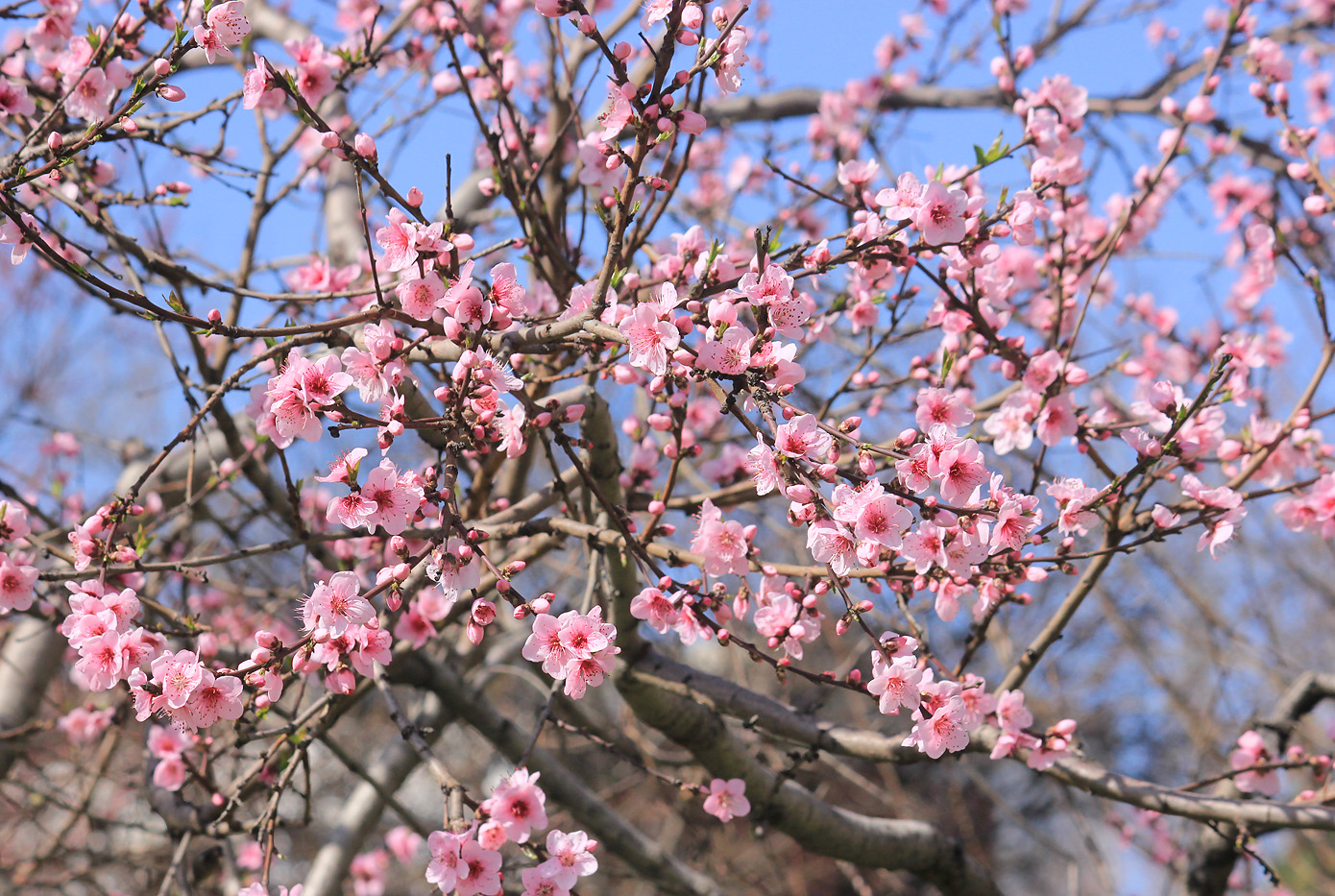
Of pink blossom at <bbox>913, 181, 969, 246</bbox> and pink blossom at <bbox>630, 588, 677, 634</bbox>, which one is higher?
pink blossom at <bbox>913, 181, 969, 246</bbox>

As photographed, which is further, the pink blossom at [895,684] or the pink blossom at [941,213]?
the pink blossom at [941,213]

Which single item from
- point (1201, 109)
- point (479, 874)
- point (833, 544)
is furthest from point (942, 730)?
point (1201, 109)

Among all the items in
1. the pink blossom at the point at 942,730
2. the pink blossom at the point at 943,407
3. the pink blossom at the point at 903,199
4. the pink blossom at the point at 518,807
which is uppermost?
the pink blossom at the point at 903,199

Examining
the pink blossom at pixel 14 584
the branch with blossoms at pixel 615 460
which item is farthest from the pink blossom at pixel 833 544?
the pink blossom at pixel 14 584

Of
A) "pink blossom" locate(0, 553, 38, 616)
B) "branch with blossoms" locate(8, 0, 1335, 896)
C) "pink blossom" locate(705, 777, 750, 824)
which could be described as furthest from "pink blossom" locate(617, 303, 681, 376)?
"pink blossom" locate(0, 553, 38, 616)

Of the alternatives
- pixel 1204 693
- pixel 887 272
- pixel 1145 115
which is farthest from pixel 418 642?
pixel 1204 693

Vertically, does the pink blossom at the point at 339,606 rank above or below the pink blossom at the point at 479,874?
above

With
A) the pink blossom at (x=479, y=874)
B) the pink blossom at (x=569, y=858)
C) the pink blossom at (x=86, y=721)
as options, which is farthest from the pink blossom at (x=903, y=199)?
the pink blossom at (x=86, y=721)

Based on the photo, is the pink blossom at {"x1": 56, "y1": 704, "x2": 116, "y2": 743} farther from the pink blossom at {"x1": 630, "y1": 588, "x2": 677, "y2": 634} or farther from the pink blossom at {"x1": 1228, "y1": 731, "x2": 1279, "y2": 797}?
the pink blossom at {"x1": 1228, "y1": 731, "x2": 1279, "y2": 797}

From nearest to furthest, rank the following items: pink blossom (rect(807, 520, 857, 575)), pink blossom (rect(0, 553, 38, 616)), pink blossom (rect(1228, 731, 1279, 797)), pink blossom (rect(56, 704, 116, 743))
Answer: pink blossom (rect(807, 520, 857, 575)), pink blossom (rect(0, 553, 38, 616)), pink blossom (rect(1228, 731, 1279, 797)), pink blossom (rect(56, 704, 116, 743))

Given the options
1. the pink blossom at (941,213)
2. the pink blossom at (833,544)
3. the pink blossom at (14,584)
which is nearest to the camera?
the pink blossom at (833,544)

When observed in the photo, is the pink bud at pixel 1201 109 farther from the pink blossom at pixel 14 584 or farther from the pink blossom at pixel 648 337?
the pink blossom at pixel 14 584

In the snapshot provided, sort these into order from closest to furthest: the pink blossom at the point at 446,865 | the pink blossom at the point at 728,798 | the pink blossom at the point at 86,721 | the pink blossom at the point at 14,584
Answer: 1. the pink blossom at the point at 446,865
2. the pink blossom at the point at 14,584
3. the pink blossom at the point at 728,798
4. the pink blossom at the point at 86,721

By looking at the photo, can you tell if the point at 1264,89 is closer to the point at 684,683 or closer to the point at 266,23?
the point at 684,683
